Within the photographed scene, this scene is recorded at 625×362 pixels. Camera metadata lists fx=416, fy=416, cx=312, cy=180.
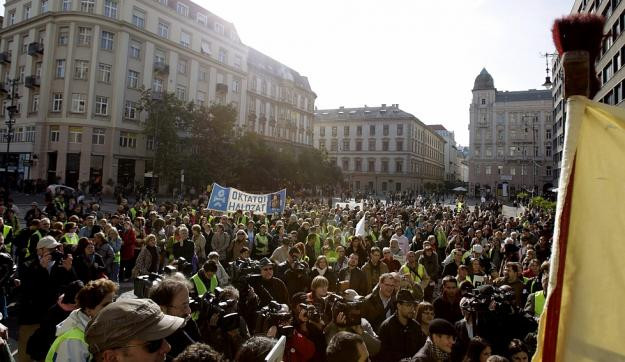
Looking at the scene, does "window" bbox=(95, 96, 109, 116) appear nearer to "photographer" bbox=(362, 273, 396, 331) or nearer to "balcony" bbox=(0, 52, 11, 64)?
"balcony" bbox=(0, 52, 11, 64)

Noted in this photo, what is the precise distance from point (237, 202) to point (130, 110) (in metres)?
30.0

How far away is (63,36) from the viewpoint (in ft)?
122

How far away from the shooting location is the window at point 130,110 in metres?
39.1

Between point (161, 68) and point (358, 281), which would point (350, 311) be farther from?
point (161, 68)

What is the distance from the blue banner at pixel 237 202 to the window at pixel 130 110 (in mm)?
29091

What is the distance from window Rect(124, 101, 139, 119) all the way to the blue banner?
95.4 ft

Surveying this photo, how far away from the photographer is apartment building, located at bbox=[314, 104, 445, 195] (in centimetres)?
8550

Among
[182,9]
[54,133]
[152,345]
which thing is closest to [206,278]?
[152,345]

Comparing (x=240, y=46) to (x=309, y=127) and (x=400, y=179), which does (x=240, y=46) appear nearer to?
(x=309, y=127)

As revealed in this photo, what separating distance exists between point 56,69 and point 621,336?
4422 centimetres

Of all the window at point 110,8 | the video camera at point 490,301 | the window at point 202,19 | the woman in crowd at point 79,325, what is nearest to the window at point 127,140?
the window at point 110,8

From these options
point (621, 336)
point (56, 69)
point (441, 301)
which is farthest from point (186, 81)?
point (621, 336)

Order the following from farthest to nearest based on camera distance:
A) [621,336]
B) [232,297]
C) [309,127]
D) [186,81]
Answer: [309,127]
[186,81]
[232,297]
[621,336]

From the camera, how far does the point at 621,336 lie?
4.76 ft
